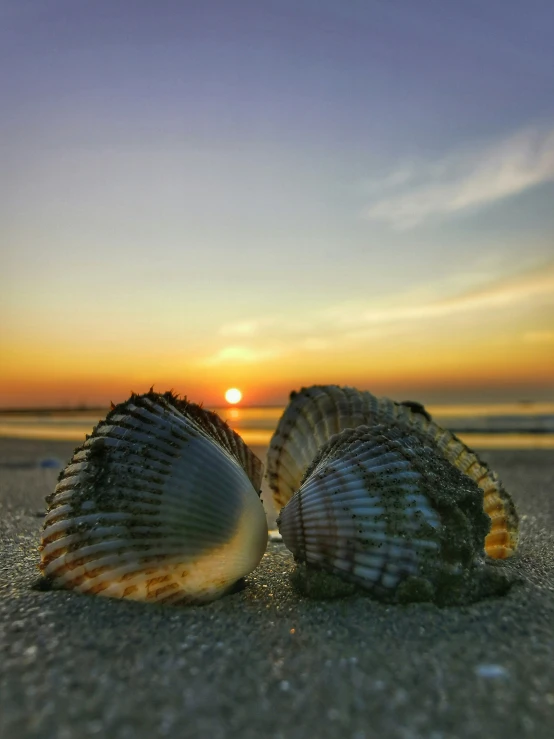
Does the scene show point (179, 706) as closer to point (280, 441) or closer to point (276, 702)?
point (276, 702)

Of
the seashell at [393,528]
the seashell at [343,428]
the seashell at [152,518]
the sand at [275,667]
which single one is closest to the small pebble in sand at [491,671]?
the sand at [275,667]

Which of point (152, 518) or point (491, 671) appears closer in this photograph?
point (491, 671)

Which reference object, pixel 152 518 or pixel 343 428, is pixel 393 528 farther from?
pixel 343 428

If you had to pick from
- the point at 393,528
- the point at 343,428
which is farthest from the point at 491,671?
the point at 343,428

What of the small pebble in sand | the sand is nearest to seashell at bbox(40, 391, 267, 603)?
the sand

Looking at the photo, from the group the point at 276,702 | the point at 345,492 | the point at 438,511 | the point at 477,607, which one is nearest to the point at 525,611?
the point at 477,607

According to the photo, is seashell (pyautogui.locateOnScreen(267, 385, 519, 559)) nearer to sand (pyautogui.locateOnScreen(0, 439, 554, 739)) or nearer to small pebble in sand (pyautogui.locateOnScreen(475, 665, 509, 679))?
sand (pyautogui.locateOnScreen(0, 439, 554, 739))
